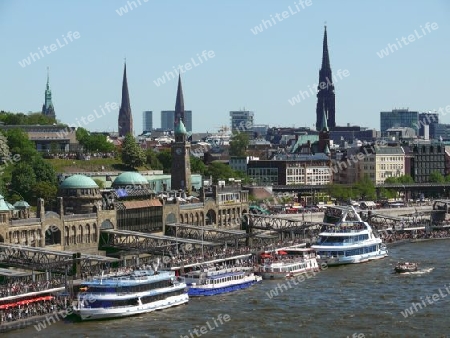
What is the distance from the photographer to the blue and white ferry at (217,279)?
262 ft

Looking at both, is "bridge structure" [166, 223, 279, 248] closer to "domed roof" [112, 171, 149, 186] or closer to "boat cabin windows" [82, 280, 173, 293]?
"domed roof" [112, 171, 149, 186]

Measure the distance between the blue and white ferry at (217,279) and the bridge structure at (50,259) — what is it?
18.0 feet

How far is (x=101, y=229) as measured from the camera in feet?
325

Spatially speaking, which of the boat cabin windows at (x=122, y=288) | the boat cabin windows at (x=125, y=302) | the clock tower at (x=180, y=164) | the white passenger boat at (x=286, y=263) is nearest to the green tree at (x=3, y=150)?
the clock tower at (x=180, y=164)

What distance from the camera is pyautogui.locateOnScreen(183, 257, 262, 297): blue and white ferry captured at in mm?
79750

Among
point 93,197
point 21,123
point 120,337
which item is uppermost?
point 21,123

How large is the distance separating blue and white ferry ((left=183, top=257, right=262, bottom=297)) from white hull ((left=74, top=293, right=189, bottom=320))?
4222mm

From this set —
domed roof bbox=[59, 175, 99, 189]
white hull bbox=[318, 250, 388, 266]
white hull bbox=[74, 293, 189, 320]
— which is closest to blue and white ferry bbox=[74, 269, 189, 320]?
white hull bbox=[74, 293, 189, 320]

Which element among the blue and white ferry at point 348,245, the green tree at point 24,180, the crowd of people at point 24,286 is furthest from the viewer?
the green tree at point 24,180

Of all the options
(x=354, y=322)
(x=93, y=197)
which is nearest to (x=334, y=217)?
(x=93, y=197)

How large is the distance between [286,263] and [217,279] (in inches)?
430

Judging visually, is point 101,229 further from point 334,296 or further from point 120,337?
point 120,337

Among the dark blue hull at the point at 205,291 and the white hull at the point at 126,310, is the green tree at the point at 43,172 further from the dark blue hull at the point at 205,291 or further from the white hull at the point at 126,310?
the white hull at the point at 126,310

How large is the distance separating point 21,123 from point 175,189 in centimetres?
4122
